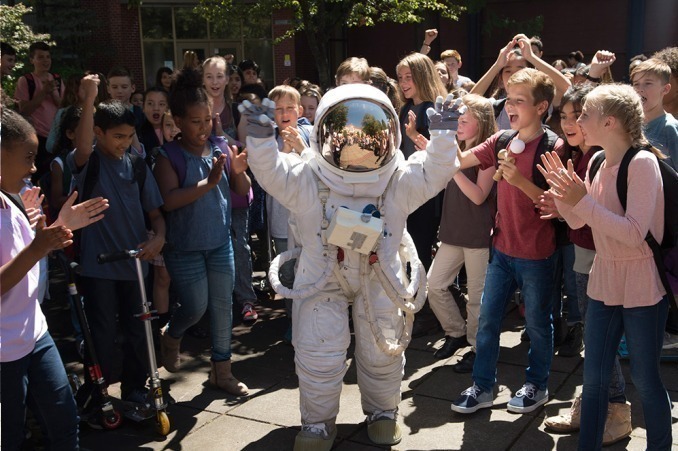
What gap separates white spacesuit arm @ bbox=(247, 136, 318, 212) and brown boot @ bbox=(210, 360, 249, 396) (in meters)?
1.45

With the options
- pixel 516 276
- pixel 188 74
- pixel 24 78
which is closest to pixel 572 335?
pixel 516 276

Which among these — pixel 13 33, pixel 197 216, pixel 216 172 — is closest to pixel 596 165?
pixel 216 172

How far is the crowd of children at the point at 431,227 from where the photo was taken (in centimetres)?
345

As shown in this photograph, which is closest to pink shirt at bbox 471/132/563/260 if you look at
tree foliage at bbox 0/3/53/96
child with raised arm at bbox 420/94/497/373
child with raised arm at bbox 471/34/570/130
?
child with raised arm at bbox 420/94/497/373

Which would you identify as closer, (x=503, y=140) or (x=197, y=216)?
A: (x=503, y=140)

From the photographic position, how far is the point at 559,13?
22531 millimetres

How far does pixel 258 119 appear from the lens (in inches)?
148

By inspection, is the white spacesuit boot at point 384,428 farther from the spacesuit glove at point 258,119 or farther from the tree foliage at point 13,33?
the tree foliage at point 13,33

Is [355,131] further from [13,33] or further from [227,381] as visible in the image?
[13,33]

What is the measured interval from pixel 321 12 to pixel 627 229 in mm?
13187

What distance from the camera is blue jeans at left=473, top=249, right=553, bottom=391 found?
444cm

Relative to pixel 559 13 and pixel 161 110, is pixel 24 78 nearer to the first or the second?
pixel 161 110

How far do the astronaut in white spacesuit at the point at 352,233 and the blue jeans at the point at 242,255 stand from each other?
2.10m

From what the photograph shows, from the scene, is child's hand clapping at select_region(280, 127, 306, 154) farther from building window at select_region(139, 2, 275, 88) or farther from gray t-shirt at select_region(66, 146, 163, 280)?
building window at select_region(139, 2, 275, 88)
